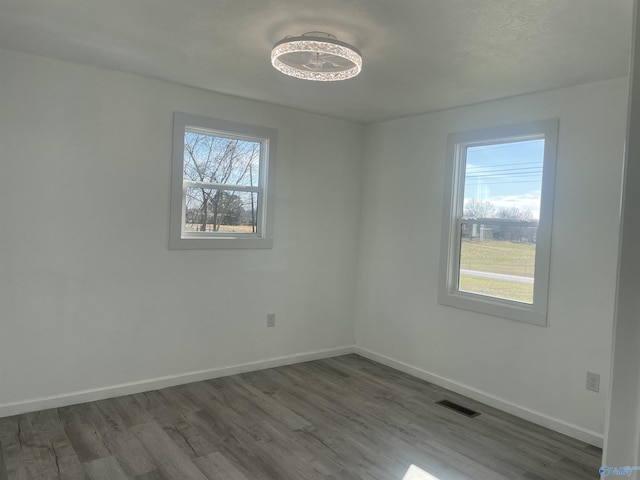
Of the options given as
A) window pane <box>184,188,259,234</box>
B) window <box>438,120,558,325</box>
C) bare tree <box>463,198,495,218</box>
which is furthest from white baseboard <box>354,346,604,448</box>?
window pane <box>184,188,259,234</box>

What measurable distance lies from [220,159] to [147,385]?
75.8 inches

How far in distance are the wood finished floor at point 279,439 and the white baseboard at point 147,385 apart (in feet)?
0.22

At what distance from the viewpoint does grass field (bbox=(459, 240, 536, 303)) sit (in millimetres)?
3354

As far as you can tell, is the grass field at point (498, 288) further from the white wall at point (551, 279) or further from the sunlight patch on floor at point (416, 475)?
the sunlight patch on floor at point (416, 475)

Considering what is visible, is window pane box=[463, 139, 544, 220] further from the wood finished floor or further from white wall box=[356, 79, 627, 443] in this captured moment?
the wood finished floor

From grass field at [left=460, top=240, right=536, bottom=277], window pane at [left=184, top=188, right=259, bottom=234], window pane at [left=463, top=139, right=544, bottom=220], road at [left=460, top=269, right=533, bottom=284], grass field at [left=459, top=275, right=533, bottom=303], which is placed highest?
window pane at [left=463, top=139, right=544, bottom=220]

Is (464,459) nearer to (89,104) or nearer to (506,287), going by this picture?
(506,287)

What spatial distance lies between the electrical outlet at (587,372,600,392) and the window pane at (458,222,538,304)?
0.62 meters

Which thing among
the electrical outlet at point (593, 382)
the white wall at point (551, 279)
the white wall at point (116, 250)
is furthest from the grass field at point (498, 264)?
the white wall at point (116, 250)

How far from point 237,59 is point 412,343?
9.36 feet

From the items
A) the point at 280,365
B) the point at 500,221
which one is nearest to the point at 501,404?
the point at 500,221

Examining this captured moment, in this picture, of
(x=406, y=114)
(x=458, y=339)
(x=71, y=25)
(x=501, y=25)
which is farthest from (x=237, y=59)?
(x=458, y=339)

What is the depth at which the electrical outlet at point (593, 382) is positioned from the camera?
114 inches

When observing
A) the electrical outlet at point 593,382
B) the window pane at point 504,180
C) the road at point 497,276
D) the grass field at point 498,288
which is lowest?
the electrical outlet at point 593,382
